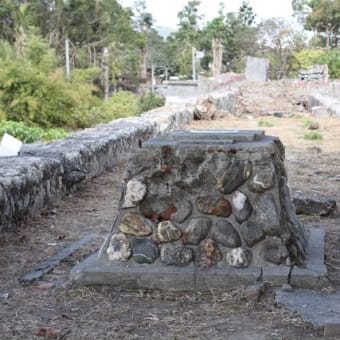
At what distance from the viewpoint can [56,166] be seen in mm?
6078

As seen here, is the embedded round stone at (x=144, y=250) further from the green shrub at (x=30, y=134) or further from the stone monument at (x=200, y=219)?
the green shrub at (x=30, y=134)

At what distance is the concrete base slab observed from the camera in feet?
11.9

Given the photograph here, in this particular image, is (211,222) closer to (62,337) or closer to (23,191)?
(62,337)

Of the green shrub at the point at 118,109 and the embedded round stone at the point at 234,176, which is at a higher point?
the embedded round stone at the point at 234,176

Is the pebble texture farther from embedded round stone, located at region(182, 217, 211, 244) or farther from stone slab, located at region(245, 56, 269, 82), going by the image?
stone slab, located at region(245, 56, 269, 82)

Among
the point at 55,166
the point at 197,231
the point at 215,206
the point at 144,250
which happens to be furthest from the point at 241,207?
the point at 55,166

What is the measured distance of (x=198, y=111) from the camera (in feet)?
53.7

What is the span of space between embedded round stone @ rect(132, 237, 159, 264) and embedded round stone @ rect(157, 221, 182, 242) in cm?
7

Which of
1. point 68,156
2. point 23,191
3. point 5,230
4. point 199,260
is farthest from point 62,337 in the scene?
point 68,156

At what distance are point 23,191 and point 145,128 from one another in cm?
532

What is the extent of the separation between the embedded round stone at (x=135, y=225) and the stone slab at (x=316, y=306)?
0.87 metres

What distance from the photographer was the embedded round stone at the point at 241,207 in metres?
3.78

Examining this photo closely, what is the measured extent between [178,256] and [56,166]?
2.58 m

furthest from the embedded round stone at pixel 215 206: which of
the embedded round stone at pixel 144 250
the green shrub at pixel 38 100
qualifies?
the green shrub at pixel 38 100
